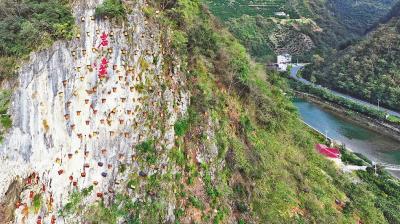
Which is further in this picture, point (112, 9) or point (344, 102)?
point (344, 102)

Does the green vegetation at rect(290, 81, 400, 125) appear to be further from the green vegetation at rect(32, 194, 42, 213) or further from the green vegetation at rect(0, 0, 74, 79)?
the green vegetation at rect(32, 194, 42, 213)

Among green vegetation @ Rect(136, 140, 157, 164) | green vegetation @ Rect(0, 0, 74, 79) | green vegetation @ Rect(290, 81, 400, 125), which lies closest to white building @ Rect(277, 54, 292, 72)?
green vegetation @ Rect(290, 81, 400, 125)

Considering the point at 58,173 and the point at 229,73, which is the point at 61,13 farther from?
the point at 229,73

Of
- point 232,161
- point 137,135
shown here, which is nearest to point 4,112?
point 137,135

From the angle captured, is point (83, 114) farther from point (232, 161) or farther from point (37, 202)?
point (232, 161)

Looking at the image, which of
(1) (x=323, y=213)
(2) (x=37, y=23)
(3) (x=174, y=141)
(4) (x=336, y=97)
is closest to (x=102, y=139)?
(3) (x=174, y=141)

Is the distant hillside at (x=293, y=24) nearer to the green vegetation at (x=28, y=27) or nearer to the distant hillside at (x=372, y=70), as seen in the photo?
the distant hillside at (x=372, y=70)
